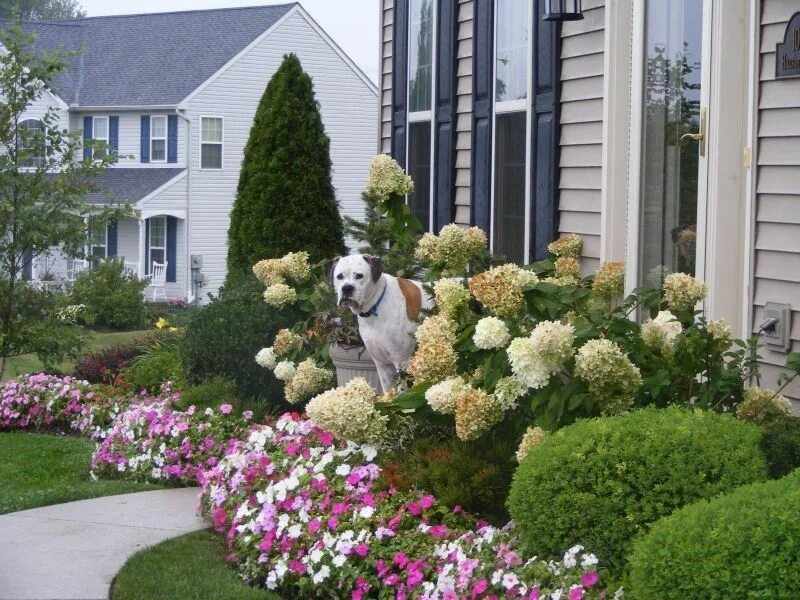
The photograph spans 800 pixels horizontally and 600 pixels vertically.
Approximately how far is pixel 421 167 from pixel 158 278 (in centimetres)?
2199

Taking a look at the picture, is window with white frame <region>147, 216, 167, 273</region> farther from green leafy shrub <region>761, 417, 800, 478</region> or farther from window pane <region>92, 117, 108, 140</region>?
green leafy shrub <region>761, 417, 800, 478</region>

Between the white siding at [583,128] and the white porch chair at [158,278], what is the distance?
24.3 m

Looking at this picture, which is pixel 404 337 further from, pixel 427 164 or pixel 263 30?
pixel 263 30

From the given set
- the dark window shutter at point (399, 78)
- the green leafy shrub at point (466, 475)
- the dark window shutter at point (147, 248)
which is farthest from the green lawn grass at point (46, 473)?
the dark window shutter at point (147, 248)

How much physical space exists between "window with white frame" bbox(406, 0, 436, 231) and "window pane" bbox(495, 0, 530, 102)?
1.21 meters

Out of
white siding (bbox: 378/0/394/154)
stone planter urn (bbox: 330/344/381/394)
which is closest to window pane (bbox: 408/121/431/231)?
white siding (bbox: 378/0/394/154)

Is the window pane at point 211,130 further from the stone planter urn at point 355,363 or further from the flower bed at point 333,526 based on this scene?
the flower bed at point 333,526

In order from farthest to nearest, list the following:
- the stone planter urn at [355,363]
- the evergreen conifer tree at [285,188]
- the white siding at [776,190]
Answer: the evergreen conifer tree at [285,188] → the stone planter urn at [355,363] → the white siding at [776,190]

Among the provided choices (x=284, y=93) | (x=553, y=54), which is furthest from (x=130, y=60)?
(x=553, y=54)

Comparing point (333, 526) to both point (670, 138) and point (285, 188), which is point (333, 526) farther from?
point (285, 188)

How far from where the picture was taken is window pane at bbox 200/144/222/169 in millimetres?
32844

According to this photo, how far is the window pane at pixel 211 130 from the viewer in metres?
32.8

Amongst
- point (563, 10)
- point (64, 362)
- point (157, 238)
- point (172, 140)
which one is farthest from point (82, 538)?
point (172, 140)

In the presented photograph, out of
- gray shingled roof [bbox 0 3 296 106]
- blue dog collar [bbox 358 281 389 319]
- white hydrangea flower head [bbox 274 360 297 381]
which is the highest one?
gray shingled roof [bbox 0 3 296 106]
